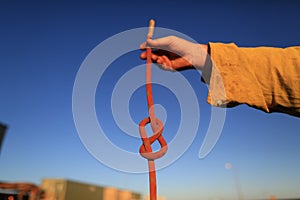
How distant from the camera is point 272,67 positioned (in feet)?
2.98

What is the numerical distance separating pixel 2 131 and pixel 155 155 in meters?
15.9

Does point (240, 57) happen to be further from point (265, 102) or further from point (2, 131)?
point (2, 131)

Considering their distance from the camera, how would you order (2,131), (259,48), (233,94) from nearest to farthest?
(233,94), (259,48), (2,131)

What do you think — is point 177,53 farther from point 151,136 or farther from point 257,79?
point 151,136

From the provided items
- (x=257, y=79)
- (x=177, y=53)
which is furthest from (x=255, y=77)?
(x=177, y=53)

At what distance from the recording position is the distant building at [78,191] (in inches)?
584

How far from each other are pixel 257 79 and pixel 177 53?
1.51ft

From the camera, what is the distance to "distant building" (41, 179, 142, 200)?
584 inches

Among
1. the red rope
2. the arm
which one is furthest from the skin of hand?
the red rope

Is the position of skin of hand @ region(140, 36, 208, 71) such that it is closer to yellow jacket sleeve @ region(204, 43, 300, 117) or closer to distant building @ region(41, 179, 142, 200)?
yellow jacket sleeve @ region(204, 43, 300, 117)

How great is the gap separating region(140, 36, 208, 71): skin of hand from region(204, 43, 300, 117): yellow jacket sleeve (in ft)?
0.43

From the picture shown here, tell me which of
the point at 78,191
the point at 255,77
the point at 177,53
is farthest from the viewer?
the point at 78,191

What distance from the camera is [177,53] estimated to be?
48.2 inches

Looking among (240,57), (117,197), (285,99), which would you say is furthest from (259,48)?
(117,197)
